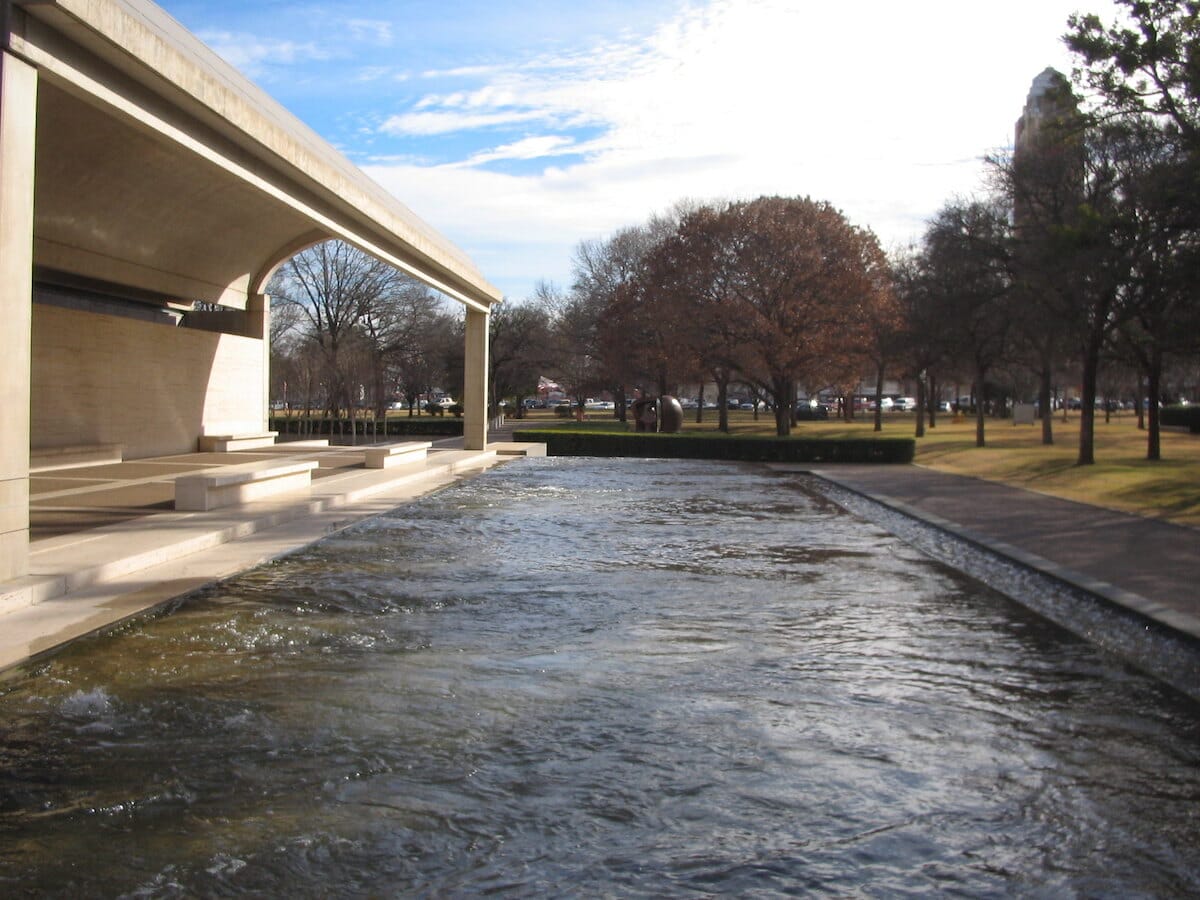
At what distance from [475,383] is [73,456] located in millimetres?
12292

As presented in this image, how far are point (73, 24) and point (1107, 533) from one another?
13361mm

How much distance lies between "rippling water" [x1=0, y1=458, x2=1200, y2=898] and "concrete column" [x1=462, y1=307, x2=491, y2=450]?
72.2 feet

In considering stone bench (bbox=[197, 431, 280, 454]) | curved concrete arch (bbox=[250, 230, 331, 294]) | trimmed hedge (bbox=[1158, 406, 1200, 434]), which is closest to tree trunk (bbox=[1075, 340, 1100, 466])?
curved concrete arch (bbox=[250, 230, 331, 294])

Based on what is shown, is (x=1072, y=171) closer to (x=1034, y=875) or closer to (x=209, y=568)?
(x=209, y=568)

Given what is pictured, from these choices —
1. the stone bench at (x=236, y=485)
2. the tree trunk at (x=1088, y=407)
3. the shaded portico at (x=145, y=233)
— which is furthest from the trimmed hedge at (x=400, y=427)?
the stone bench at (x=236, y=485)

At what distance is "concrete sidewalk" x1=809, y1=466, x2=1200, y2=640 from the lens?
32.9 ft

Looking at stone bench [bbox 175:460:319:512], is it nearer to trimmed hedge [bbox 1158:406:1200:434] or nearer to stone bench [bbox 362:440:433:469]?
stone bench [bbox 362:440:433:469]

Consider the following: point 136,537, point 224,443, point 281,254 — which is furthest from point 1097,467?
point 136,537

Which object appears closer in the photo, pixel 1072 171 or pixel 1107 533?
pixel 1107 533

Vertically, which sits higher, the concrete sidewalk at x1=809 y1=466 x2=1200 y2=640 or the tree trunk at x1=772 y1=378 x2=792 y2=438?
the tree trunk at x1=772 y1=378 x2=792 y2=438

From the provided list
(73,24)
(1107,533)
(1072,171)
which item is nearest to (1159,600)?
(1107,533)

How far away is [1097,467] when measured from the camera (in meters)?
26.4

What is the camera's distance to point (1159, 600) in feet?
31.8

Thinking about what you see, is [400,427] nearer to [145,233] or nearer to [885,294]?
[885,294]
